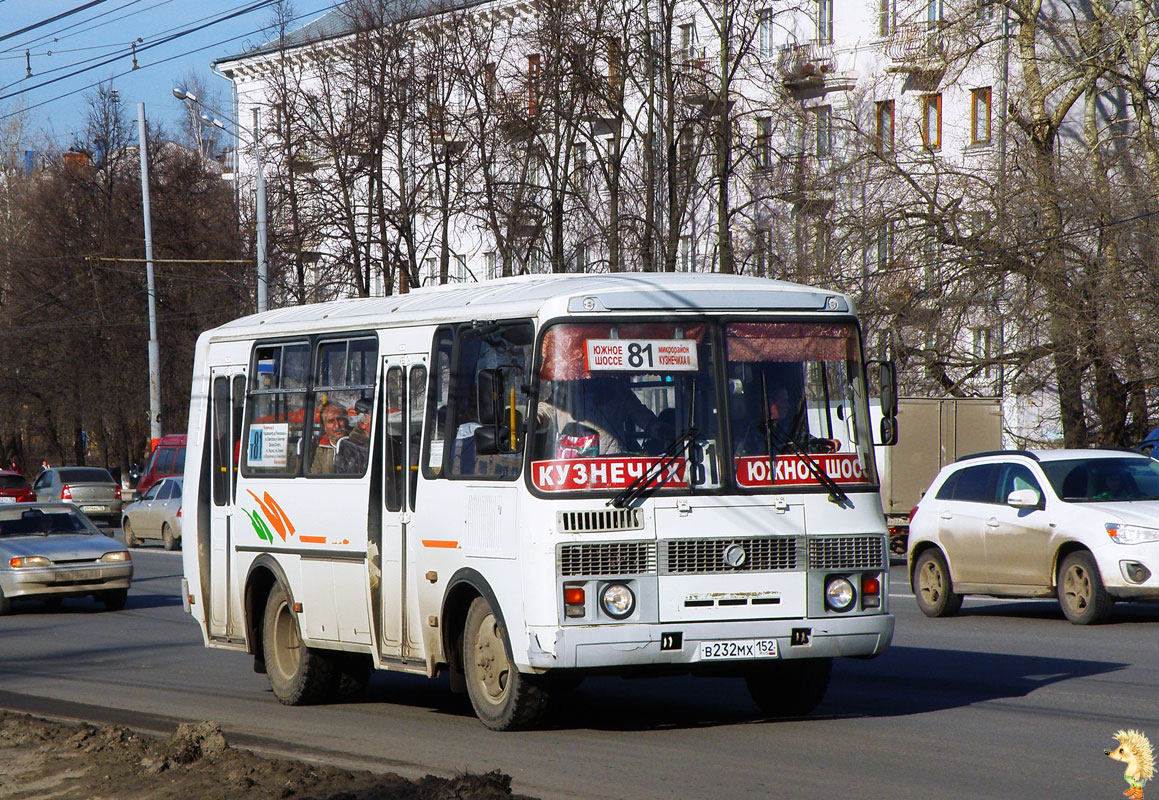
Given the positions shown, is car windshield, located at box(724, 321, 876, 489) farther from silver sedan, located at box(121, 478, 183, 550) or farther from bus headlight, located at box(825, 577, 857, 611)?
silver sedan, located at box(121, 478, 183, 550)

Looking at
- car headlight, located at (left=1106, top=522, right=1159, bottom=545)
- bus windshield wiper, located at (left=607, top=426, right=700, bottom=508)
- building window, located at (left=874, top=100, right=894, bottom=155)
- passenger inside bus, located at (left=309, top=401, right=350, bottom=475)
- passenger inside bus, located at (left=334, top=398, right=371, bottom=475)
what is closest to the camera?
bus windshield wiper, located at (left=607, top=426, right=700, bottom=508)

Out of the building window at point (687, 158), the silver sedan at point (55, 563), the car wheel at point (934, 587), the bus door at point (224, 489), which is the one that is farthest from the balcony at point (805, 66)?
the bus door at point (224, 489)

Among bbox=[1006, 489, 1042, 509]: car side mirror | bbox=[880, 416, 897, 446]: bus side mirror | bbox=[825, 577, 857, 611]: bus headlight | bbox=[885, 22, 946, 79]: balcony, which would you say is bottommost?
bbox=[825, 577, 857, 611]: bus headlight

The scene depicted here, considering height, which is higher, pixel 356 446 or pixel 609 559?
pixel 356 446

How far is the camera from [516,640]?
898 centimetres

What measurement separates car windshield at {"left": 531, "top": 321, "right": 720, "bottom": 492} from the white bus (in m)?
0.01

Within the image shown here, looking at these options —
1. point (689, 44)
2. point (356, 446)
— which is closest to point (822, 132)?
point (689, 44)

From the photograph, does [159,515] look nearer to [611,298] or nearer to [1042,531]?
[1042,531]

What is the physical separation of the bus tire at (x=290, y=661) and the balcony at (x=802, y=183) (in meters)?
24.0

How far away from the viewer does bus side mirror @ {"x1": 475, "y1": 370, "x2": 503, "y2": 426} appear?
8999 mm

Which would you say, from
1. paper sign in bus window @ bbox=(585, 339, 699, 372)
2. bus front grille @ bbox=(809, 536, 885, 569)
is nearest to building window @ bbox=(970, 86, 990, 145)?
bus front grille @ bbox=(809, 536, 885, 569)

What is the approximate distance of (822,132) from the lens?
39.0 metres

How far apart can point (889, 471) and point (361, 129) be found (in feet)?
61.5

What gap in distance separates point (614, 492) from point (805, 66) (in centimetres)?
3909
